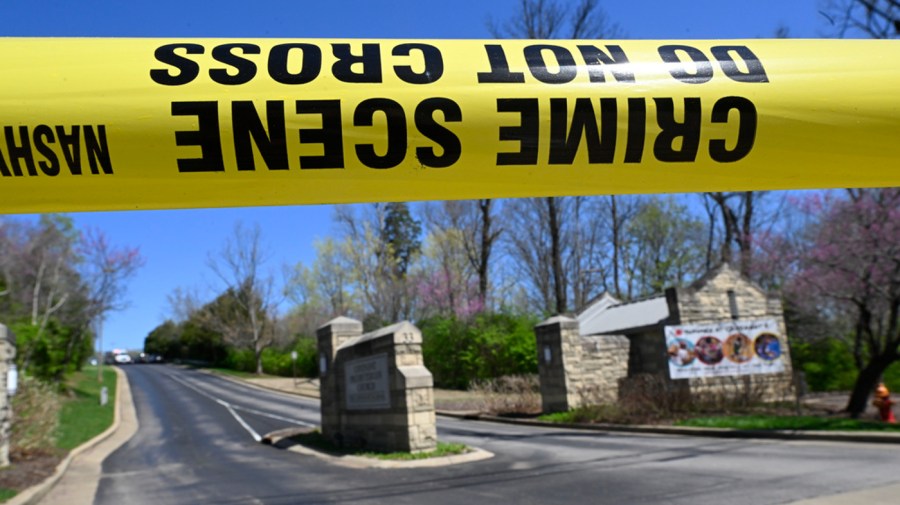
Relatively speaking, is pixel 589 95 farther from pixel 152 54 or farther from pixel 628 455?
pixel 628 455

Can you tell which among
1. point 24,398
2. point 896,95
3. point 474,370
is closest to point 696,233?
point 474,370

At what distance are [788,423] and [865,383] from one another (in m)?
2.08

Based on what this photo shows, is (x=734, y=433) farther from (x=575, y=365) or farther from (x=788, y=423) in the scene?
(x=575, y=365)

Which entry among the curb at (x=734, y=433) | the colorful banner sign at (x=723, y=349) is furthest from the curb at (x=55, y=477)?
the colorful banner sign at (x=723, y=349)

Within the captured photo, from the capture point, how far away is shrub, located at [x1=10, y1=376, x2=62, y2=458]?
44.9 feet

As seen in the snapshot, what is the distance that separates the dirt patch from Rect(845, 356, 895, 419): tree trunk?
15.0 meters

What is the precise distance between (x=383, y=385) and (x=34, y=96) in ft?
37.0

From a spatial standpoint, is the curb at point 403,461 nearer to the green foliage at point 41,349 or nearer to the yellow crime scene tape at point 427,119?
the yellow crime scene tape at point 427,119

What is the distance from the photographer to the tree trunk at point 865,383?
14648 millimetres

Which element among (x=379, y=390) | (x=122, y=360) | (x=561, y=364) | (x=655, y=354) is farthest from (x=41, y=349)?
(x=122, y=360)

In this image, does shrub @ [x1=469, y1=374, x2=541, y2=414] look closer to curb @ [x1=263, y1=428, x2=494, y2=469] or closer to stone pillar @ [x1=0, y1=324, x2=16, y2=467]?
curb @ [x1=263, y1=428, x2=494, y2=469]

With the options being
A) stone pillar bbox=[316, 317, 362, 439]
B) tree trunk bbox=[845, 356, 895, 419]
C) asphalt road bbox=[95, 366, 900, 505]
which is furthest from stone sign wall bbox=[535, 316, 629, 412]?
stone pillar bbox=[316, 317, 362, 439]

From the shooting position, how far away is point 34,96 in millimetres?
2521

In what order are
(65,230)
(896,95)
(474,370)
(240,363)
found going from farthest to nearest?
(240,363) < (474,370) < (65,230) < (896,95)
